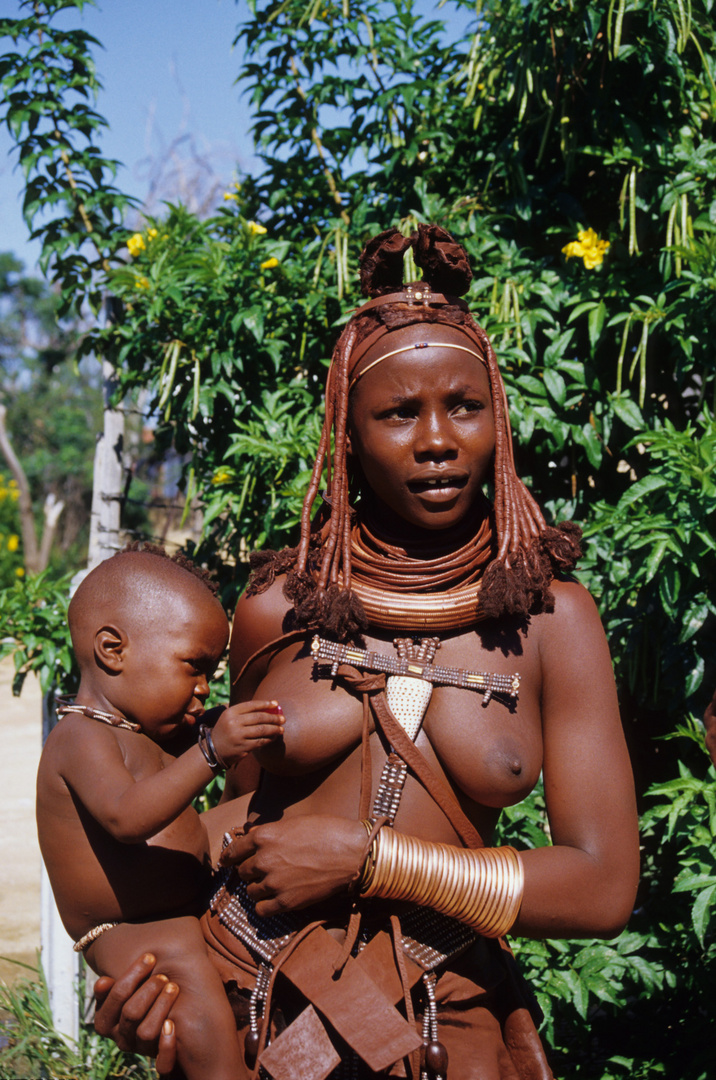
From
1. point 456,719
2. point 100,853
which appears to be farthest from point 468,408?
point 100,853

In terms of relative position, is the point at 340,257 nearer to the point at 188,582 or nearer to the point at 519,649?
the point at 188,582

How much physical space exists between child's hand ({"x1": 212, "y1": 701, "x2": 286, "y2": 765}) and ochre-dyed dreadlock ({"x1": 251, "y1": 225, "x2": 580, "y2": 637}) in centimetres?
20

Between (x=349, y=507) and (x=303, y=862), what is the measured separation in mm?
680

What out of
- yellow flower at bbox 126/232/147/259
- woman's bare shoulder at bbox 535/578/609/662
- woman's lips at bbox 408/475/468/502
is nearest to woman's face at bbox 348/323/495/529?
woman's lips at bbox 408/475/468/502

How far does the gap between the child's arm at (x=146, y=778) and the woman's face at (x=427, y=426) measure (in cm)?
45

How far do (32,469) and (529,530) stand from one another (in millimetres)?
19972

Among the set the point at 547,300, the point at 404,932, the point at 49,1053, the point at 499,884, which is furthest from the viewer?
the point at 49,1053

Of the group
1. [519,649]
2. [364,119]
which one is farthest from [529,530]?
[364,119]

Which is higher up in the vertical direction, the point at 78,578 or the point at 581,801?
the point at 78,578

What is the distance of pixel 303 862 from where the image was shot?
153cm

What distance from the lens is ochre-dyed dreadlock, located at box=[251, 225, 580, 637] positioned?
169cm

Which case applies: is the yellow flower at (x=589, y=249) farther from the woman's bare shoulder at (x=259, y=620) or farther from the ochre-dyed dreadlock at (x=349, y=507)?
the woman's bare shoulder at (x=259, y=620)

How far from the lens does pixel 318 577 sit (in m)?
1.82

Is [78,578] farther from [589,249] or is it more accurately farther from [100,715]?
[589,249]
